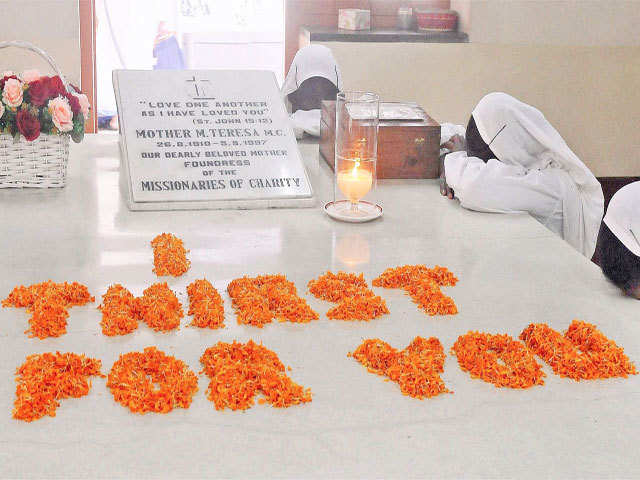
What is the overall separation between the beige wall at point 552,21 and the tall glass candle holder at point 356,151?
2687 mm

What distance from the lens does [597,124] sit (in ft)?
16.1

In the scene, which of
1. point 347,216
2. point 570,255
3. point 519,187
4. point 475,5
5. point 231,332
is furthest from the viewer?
point 475,5

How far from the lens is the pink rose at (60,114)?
2199mm

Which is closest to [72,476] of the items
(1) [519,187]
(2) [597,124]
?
(1) [519,187]

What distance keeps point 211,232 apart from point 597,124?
3468 mm

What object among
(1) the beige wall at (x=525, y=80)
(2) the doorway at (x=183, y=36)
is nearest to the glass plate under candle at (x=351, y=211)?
(1) the beige wall at (x=525, y=80)

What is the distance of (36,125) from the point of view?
Result: 2188 millimetres

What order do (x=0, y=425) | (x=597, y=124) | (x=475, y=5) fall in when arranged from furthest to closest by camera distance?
(x=597, y=124)
(x=475, y=5)
(x=0, y=425)

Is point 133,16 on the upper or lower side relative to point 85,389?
upper

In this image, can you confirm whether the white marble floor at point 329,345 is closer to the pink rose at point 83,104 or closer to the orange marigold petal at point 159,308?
the orange marigold petal at point 159,308

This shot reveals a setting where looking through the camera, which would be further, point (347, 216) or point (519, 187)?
point (519, 187)

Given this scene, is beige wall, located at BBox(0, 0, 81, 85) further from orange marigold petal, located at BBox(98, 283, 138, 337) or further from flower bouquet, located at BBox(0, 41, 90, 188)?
orange marigold petal, located at BBox(98, 283, 138, 337)

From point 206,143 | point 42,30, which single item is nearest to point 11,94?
point 206,143

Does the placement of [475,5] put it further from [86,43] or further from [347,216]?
[347,216]
